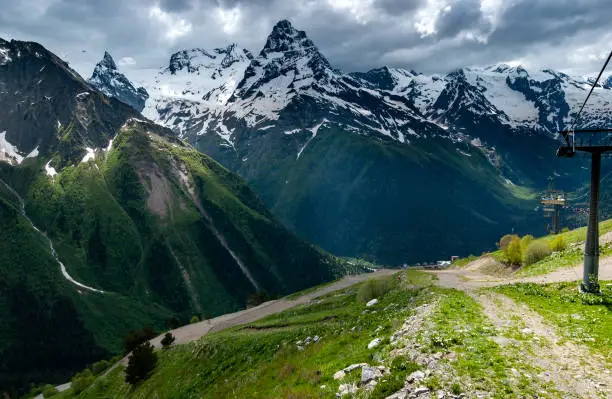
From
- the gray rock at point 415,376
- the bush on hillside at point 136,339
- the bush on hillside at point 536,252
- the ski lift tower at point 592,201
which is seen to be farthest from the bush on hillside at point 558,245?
the bush on hillside at point 136,339

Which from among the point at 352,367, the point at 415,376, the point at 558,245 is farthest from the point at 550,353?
the point at 558,245

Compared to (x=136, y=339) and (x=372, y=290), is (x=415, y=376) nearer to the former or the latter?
(x=372, y=290)

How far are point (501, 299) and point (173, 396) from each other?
37.7 meters

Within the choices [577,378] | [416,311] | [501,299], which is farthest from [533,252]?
[577,378]

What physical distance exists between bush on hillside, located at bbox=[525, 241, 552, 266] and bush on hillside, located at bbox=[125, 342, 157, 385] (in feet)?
218

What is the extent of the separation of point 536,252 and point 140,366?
228 feet

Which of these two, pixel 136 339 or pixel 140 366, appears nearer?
pixel 140 366

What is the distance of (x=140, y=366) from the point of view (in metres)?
80.4

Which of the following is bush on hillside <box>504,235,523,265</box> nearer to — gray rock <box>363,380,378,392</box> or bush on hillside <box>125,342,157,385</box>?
bush on hillside <box>125,342,157,385</box>

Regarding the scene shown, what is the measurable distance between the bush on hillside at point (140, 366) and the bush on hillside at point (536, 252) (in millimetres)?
66358

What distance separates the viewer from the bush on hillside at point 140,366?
7938 cm

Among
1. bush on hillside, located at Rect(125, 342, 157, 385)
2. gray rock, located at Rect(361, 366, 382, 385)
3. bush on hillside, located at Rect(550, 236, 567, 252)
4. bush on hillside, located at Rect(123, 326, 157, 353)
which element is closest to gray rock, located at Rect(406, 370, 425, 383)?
gray rock, located at Rect(361, 366, 382, 385)

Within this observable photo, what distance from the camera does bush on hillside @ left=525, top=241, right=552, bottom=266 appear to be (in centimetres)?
7762

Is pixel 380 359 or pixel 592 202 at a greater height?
pixel 592 202
